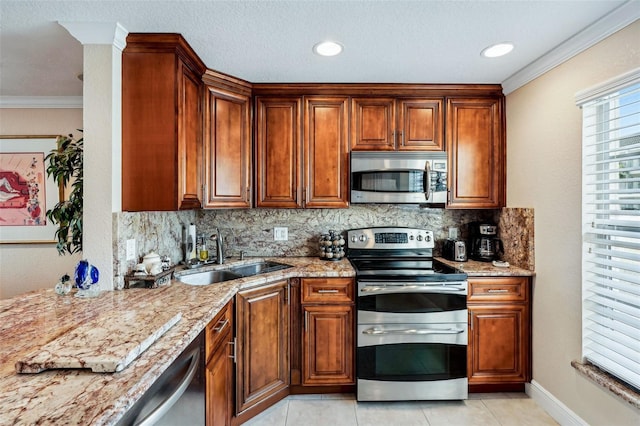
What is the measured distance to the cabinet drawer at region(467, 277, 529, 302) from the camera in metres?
2.26

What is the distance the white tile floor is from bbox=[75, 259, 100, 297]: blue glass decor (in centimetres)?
127

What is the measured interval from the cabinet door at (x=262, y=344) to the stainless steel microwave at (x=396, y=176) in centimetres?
99

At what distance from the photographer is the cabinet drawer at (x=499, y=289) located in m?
2.26

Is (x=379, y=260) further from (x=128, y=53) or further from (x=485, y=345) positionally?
(x=128, y=53)

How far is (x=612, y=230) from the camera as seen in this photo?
1.69 meters

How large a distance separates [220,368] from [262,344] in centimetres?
44

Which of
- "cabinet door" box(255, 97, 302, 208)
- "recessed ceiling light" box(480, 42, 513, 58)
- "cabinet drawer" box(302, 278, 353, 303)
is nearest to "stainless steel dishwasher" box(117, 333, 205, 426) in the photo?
"cabinet drawer" box(302, 278, 353, 303)

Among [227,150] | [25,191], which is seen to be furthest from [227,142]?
[25,191]

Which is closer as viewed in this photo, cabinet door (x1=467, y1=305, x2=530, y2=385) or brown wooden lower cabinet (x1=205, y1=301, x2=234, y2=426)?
brown wooden lower cabinet (x1=205, y1=301, x2=234, y2=426)

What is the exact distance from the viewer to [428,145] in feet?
8.44

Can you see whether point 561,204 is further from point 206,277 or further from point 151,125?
point 151,125

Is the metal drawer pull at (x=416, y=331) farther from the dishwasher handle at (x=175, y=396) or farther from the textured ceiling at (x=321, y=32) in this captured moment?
the textured ceiling at (x=321, y=32)

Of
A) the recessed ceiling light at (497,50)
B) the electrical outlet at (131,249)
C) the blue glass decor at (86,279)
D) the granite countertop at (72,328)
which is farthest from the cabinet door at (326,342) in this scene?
the recessed ceiling light at (497,50)

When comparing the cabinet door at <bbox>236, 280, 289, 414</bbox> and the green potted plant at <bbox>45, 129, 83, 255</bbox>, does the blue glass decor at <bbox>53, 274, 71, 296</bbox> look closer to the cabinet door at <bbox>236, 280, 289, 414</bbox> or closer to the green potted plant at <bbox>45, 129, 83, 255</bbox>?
the green potted plant at <bbox>45, 129, 83, 255</bbox>
